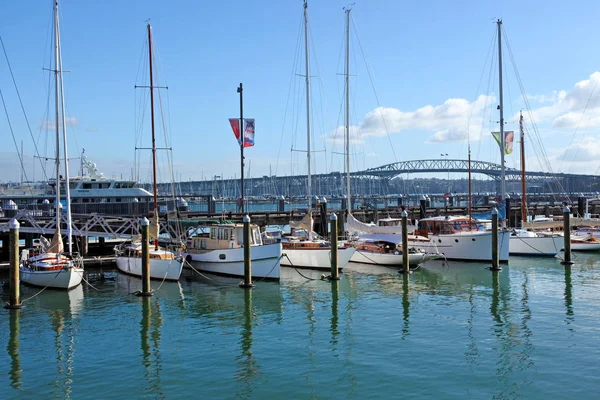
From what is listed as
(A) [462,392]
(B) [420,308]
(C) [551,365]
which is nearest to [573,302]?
(B) [420,308]

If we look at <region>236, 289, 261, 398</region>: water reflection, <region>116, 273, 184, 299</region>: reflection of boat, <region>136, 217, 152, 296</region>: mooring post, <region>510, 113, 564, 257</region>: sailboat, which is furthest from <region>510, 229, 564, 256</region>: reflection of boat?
<region>136, 217, 152, 296</region>: mooring post

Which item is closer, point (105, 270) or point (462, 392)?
point (462, 392)

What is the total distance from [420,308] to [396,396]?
9546 millimetres

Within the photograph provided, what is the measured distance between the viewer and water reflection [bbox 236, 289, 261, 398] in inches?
581

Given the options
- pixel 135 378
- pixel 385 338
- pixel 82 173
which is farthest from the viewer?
pixel 82 173

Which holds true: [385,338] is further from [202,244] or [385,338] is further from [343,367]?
[202,244]

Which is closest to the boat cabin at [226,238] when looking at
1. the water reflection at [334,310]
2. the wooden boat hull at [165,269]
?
the wooden boat hull at [165,269]

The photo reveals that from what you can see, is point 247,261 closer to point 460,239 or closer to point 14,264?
point 14,264

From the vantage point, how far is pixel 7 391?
1445 centimetres

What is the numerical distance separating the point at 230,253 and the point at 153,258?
392 centimetres

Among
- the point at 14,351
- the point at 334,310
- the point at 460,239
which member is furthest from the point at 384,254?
the point at 14,351

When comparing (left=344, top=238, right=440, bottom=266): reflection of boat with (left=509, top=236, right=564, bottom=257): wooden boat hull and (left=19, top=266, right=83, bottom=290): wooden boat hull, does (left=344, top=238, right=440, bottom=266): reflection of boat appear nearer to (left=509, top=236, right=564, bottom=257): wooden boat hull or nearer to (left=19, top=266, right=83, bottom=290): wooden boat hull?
(left=509, top=236, right=564, bottom=257): wooden boat hull

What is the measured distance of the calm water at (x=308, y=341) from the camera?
47.7ft

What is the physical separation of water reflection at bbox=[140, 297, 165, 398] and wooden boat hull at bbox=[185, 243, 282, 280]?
6.06 m
